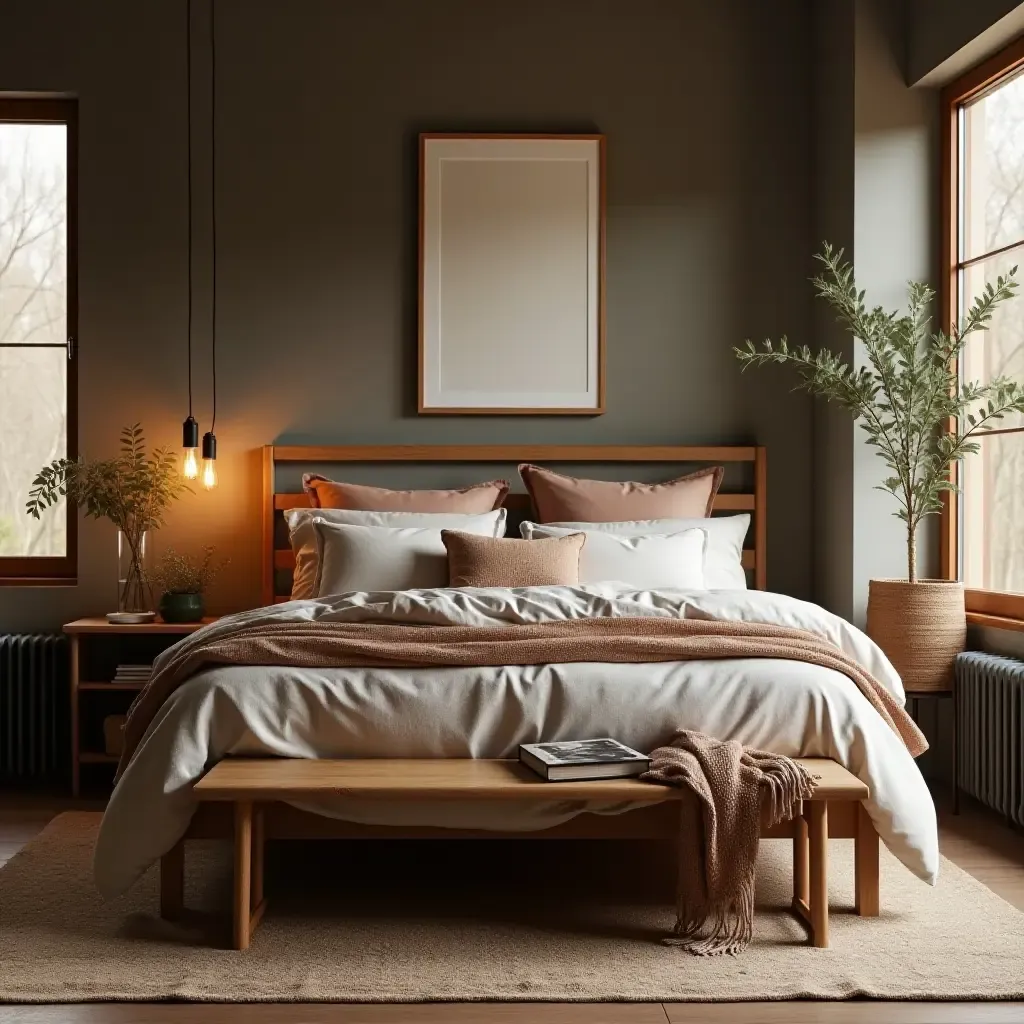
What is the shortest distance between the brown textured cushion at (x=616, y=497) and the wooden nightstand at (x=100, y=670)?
4.55 feet

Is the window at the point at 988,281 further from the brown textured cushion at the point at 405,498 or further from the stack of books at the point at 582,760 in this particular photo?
the stack of books at the point at 582,760

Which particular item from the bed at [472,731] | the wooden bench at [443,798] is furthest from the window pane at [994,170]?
the wooden bench at [443,798]

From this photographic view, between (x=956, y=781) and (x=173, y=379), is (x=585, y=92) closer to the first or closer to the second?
(x=173, y=379)

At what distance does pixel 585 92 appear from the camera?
498 cm

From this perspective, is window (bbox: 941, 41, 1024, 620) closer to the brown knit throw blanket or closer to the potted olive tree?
the potted olive tree

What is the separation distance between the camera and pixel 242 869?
2602 mm

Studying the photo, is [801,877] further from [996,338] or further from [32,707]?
[32,707]

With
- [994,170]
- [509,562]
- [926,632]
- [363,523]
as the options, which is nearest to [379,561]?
[363,523]

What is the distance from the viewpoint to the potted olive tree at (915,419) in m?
4.05

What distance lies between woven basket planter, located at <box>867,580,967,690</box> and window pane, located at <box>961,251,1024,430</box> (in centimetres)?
66

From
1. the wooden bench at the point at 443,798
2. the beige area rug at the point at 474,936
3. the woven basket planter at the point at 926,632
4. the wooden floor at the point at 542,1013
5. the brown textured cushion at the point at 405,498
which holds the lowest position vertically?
the wooden floor at the point at 542,1013

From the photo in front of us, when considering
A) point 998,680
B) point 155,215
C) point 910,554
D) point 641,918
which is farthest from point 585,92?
point 641,918

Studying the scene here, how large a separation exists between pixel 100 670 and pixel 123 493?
0.77 metres

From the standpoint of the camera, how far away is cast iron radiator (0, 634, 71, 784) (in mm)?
4555
